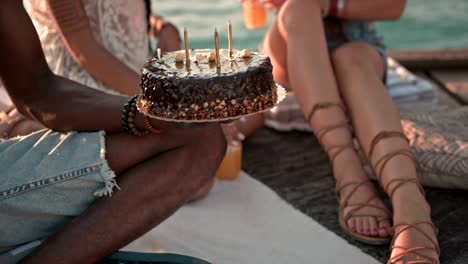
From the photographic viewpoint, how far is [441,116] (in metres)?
2.62

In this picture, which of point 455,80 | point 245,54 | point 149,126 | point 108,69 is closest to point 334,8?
point 108,69

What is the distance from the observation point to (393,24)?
349 inches

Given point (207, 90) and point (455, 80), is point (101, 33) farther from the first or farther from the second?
point (455, 80)

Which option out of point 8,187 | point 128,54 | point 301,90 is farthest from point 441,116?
point 8,187

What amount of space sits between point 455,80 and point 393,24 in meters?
5.48

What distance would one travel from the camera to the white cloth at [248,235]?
1.96 m

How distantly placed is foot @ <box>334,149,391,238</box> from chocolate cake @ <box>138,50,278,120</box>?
709 millimetres

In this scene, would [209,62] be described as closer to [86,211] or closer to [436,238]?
[86,211]

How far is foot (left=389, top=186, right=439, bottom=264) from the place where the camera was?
1775 mm

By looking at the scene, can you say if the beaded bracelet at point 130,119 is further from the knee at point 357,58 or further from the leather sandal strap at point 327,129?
the knee at point 357,58

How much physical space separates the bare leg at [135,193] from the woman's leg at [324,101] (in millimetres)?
585

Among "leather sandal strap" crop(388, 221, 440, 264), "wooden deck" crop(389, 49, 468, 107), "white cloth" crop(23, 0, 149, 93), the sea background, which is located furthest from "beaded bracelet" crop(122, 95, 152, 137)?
the sea background

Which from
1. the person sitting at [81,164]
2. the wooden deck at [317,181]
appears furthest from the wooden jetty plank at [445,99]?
the person sitting at [81,164]

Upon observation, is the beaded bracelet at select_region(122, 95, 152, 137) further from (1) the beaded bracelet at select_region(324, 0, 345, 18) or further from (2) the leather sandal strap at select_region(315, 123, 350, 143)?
(1) the beaded bracelet at select_region(324, 0, 345, 18)
